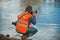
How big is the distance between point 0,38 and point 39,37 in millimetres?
2162

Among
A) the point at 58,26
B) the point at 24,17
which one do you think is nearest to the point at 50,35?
the point at 58,26

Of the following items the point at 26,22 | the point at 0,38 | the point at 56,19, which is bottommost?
the point at 56,19

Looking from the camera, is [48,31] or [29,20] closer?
[29,20]

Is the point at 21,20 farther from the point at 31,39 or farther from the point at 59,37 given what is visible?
the point at 59,37

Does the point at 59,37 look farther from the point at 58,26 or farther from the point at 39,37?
the point at 58,26

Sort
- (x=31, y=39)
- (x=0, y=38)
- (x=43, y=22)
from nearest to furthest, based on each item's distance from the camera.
Result: (x=0, y=38), (x=31, y=39), (x=43, y=22)

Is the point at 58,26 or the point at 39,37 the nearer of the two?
the point at 39,37

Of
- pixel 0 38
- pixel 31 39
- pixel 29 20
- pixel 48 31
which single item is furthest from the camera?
pixel 48 31

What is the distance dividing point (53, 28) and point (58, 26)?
0.59m

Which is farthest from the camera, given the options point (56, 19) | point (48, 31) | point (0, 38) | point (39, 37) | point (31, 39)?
point (56, 19)

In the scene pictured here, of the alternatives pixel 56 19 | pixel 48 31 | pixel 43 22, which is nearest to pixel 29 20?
pixel 48 31

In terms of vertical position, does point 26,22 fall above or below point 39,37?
above

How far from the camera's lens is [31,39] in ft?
30.8

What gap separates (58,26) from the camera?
40.6 ft
